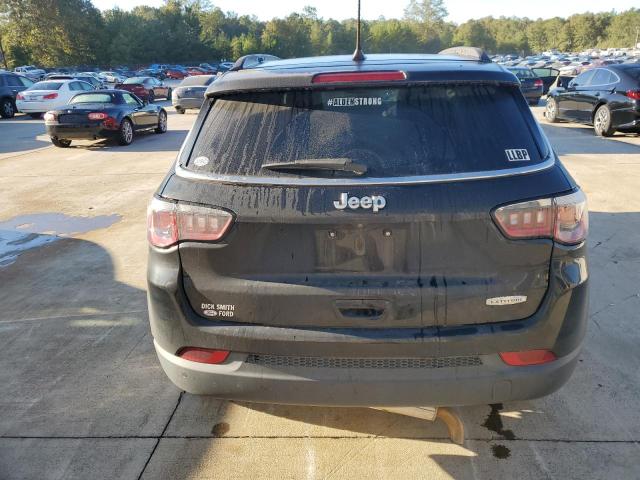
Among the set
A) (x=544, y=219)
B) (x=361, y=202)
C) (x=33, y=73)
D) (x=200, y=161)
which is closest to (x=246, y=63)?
(x=200, y=161)

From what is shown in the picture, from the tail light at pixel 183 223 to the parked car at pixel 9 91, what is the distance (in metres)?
24.6

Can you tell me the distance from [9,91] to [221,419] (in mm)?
24865

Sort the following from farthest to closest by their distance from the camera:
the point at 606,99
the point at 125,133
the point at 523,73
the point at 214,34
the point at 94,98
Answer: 1. the point at 214,34
2. the point at 523,73
3. the point at 94,98
4. the point at 125,133
5. the point at 606,99

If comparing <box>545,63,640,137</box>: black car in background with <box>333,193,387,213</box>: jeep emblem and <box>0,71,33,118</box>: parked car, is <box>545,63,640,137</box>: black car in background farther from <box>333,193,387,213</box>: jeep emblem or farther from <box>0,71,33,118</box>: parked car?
<box>0,71,33,118</box>: parked car

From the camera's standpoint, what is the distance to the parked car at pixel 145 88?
29.9 meters

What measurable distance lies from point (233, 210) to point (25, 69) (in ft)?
213

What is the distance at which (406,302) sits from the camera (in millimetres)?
2293

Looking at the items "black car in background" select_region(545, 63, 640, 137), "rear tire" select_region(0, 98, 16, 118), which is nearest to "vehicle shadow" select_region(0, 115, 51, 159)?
"rear tire" select_region(0, 98, 16, 118)

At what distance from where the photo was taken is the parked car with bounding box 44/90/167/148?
13.8 meters

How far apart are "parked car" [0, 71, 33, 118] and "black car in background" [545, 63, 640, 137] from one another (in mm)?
21555

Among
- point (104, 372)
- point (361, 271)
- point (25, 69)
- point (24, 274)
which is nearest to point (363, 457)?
point (361, 271)

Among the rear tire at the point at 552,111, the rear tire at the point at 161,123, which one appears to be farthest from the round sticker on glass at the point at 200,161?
the rear tire at the point at 552,111

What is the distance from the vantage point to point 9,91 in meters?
23.2

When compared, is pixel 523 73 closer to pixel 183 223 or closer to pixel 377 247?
pixel 377 247
